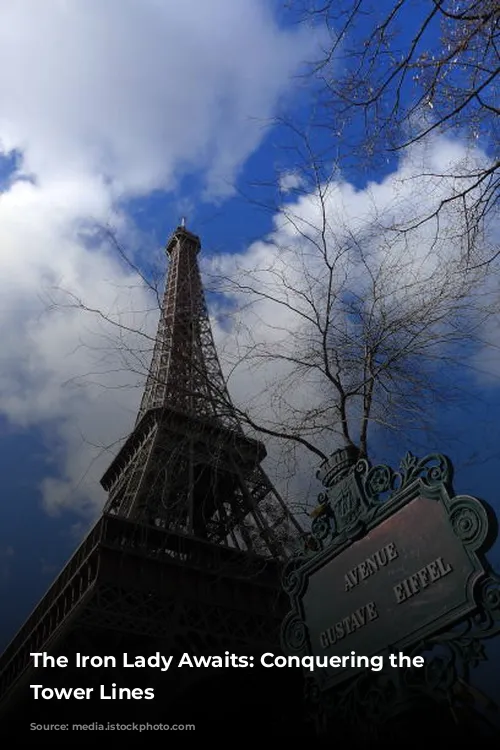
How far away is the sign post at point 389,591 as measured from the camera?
10.9 ft

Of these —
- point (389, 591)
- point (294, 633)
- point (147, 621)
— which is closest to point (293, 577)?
point (294, 633)

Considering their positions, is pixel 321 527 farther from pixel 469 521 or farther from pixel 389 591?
pixel 469 521

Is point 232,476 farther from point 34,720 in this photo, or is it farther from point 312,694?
point 312,694

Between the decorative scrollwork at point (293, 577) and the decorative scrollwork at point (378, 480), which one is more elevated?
the decorative scrollwork at point (378, 480)

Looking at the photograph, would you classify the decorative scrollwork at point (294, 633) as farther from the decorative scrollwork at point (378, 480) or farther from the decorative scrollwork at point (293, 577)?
the decorative scrollwork at point (378, 480)

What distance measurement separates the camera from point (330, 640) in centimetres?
424

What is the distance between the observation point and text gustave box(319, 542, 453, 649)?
3543mm

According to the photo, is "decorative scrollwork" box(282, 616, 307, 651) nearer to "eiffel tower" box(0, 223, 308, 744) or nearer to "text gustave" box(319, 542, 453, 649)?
"text gustave" box(319, 542, 453, 649)

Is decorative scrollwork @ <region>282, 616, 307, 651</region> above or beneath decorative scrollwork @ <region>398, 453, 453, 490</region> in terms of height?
beneath

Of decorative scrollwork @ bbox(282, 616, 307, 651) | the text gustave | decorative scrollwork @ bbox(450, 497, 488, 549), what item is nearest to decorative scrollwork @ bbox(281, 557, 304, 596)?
decorative scrollwork @ bbox(282, 616, 307, 651)

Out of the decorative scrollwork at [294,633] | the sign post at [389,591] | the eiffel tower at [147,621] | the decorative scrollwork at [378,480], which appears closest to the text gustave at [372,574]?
the sign post at [389,591]

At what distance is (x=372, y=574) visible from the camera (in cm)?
398

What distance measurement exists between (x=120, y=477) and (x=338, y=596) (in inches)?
1228

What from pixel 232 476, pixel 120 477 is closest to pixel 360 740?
pixel 232 476
